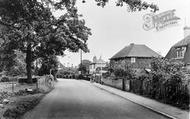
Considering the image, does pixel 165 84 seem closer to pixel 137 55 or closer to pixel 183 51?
pixel 183 51

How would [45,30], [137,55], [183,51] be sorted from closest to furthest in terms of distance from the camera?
[45,30]
[183,51]
[137,55]

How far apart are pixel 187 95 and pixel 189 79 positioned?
100 cm

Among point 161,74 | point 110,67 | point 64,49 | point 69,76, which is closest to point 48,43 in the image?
point 64,49

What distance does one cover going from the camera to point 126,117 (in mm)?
13016

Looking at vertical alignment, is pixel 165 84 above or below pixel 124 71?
below

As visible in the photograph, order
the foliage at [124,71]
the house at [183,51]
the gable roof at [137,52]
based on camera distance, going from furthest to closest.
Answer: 1. the gable roof at [137,52]
2. the house at [183,51]
3. the foliage at [124,71]

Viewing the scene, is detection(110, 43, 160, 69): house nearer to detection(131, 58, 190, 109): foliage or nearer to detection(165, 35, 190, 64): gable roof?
detection(165, 35, 190, 64): gable roof

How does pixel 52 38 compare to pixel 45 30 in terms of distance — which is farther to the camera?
pixel 52 38

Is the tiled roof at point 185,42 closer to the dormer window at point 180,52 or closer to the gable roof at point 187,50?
the gable roof at point 187,50

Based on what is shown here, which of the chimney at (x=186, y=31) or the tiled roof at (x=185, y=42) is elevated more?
the chimney at (x=186, y=31)

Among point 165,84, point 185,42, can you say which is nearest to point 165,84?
point 165,84

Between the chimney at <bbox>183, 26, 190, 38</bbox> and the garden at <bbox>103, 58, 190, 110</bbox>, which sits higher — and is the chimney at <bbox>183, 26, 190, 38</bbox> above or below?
above

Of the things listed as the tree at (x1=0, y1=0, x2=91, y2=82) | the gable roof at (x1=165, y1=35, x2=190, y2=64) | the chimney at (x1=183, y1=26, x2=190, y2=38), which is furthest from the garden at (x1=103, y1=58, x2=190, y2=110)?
the chimney at (x1=183, y1=26, x2=190, y2=38)

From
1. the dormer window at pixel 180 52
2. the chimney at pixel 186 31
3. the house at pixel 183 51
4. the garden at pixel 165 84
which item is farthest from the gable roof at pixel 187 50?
the garden at pixel 165 84
